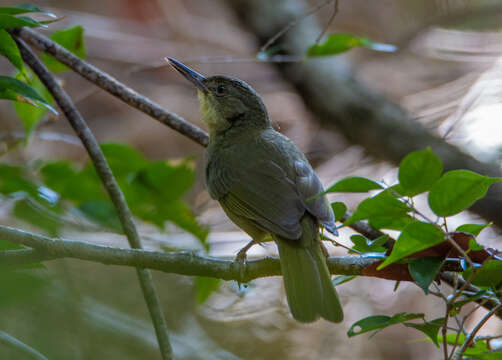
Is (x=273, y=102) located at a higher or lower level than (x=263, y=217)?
lower

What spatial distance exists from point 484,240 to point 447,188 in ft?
9.40

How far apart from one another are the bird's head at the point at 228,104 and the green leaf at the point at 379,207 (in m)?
2.11

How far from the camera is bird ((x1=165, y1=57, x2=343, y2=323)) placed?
7.83 ft

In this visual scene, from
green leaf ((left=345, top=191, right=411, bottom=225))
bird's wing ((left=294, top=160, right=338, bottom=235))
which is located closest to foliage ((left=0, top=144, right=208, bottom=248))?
bird's wing ((left=294, top=160, right=338, bottom=235))

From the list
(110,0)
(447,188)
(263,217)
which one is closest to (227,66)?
(110,0)

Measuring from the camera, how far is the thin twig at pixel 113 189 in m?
2.47

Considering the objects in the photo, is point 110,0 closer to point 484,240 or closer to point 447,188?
point 484,240

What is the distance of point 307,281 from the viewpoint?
93.7 inches

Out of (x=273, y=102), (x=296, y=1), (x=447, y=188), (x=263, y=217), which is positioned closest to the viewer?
(x=447, y=188)

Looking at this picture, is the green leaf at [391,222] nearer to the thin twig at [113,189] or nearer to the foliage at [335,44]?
the thin twig at [113,189]

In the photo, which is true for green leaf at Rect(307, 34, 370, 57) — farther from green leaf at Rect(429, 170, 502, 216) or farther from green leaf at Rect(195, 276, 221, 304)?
green leaf at Rect(429, 170, 502, 216)

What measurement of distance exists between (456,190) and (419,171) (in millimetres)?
130

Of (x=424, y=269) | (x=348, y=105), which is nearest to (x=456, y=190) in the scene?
(x=424, y=269)

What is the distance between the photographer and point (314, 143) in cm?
560
